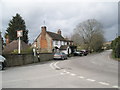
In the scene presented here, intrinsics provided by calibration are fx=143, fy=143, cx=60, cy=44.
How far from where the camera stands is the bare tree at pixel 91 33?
63319 mm

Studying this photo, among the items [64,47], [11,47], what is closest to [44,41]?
[64,47]

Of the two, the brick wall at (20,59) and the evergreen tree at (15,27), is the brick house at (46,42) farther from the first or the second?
the brick wall at (20,59)

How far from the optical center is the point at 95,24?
64.6 m

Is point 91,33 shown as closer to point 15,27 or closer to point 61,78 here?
point 15,27

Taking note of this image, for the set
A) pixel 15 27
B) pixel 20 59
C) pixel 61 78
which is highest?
pixel 15 27

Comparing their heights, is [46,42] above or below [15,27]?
below

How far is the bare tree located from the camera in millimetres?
63319

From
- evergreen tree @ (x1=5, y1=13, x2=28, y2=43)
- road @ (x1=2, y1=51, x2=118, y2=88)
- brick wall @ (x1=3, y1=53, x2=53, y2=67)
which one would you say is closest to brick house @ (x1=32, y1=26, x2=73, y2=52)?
evergreen tree @ (x1=5, y1=13, x2=28, y2=43)

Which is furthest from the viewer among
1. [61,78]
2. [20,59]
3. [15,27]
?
[15,27]

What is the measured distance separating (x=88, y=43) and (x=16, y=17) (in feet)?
113

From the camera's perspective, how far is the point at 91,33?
65188mm

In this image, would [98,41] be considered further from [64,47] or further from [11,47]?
[11,47]

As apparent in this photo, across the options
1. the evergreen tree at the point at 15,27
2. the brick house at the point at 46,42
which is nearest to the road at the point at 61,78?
the brick house at the point at 46,42

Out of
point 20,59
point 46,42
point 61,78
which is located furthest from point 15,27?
point 61,78
